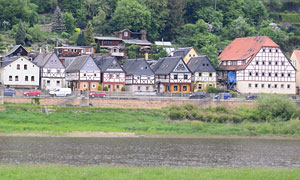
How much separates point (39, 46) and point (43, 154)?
57.6 meters

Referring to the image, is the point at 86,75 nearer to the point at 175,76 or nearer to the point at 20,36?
the point at 175,76

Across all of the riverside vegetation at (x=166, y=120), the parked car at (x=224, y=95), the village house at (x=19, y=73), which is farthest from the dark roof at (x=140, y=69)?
the riverside vegetation at (x=166, y=120)

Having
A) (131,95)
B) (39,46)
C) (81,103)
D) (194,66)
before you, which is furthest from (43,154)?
(39,46)

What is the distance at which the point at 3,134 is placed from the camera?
52.1 meters

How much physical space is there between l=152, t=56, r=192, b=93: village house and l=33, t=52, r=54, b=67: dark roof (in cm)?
1542

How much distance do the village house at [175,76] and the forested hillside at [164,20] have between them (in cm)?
1675

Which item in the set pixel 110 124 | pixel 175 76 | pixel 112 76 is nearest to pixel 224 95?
pixel 175 76

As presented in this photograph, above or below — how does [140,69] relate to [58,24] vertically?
below

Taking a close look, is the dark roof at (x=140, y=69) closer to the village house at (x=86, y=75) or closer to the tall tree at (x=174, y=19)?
the village house at (x=86, y=75)

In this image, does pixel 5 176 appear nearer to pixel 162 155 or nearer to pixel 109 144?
pixel 162 155

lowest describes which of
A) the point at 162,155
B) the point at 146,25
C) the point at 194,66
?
the point at 162,155

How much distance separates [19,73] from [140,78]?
16262mm

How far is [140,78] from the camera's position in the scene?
78.9 metres

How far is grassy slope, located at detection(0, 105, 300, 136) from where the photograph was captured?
56375 millimetres
